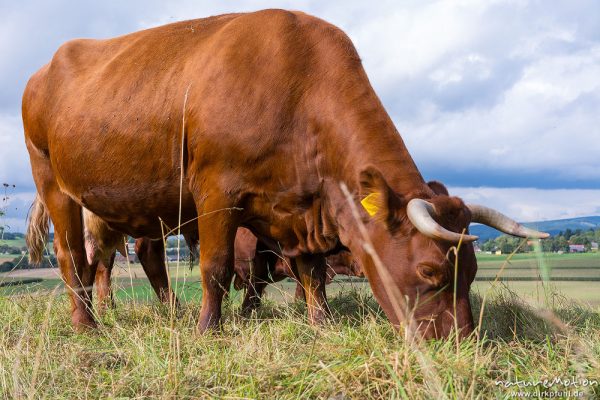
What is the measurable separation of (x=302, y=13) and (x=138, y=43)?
1.69 metres

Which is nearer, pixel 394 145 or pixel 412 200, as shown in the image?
pixel 412 200

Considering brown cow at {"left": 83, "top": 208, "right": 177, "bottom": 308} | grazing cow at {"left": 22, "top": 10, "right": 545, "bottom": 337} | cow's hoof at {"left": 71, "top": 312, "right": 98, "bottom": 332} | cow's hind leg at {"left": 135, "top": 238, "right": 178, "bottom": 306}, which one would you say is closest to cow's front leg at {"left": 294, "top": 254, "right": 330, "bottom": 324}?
grazing cow at {"left": 22, "top": 10, "right": 545, "bottom": 337}

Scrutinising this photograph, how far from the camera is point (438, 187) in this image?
5246 millimetres

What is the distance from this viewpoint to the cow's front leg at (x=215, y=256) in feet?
17.6

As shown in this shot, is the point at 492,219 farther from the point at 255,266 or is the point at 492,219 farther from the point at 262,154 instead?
the point at 255,266

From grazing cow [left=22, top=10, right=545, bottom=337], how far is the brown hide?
0.01 metres

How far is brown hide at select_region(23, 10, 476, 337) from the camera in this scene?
467 centimetres

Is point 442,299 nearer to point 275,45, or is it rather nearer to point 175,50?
point 275,45

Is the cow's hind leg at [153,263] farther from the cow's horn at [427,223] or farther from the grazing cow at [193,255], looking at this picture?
the cow's horn at [427,223]

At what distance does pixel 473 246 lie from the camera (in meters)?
4.81

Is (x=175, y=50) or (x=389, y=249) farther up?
(x=175, y=50)

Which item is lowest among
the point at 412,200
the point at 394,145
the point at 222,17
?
the point at 412,200

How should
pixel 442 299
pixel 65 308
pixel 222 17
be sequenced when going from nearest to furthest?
pixel 442 299
pixel 222 17
pixel 65 308

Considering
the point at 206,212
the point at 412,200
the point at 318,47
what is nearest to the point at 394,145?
the point at 412,200
